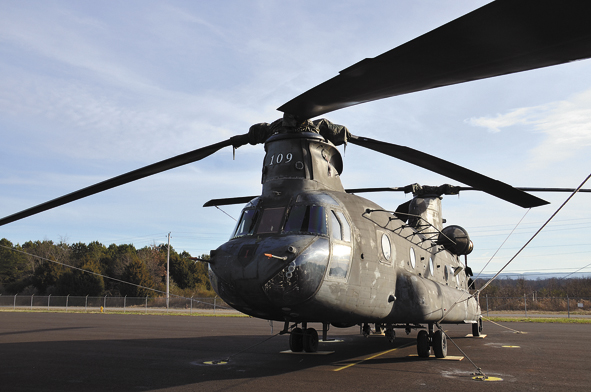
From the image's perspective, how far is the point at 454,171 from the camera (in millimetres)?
10383

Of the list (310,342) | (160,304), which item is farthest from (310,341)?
(160,304)

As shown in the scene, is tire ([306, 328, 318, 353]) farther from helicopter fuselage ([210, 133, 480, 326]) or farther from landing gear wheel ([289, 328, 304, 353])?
helicopter fuselage ([210, 133, 480, 326])

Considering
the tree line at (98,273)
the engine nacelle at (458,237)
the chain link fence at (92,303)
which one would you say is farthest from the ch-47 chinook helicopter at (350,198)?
the tree line at (98,273)

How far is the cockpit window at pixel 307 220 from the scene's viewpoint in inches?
346

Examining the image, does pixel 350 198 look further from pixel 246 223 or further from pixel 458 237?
pixel 458 237

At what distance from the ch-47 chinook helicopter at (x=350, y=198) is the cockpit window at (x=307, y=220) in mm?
23

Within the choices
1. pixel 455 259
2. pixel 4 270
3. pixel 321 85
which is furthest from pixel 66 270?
pixel 321 85

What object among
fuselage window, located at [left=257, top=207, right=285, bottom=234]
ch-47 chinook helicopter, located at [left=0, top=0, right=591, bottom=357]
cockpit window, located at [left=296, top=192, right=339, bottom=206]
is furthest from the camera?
cockpit window, located at [left=296, top=192, right=339, bottom=206]

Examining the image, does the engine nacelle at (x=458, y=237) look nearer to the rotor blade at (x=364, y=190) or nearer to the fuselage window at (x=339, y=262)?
the rotor blade at (x=364, y=190)

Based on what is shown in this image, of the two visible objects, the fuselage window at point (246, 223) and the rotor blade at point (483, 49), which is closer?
the rotor blade at point (483, 49)

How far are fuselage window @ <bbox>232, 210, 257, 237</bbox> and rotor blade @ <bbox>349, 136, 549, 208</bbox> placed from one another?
3.33 metres

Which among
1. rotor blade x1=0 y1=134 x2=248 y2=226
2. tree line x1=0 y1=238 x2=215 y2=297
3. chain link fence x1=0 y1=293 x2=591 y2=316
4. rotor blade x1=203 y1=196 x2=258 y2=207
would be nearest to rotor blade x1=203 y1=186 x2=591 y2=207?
rotor blade x1=203 y1=196 x2=258 y2=207

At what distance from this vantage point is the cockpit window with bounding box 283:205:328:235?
8.79m

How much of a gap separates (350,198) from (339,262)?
219 centimetres
